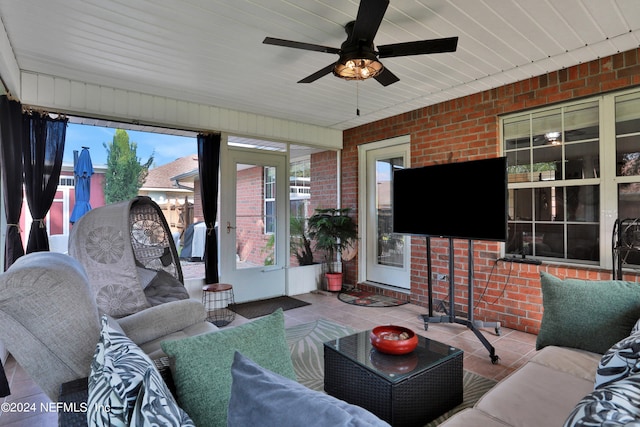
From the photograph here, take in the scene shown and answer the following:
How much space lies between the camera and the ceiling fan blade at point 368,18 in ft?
5.73

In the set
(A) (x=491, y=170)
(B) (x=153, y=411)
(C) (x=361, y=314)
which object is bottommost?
(C) (x=361, y=314)

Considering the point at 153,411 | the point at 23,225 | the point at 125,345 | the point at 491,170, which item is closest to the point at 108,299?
the point at 125,345

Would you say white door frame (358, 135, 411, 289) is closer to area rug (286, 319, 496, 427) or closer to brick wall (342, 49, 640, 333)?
brick wall (342, 49, 640, 333)

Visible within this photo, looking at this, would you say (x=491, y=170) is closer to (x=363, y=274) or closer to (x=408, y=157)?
(x=408, y=157)

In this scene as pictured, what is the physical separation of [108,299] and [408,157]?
12.8 feet

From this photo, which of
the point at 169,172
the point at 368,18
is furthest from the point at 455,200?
the point at 169,172

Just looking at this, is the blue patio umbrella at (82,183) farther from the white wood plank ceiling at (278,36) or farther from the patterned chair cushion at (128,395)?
the patterned chair cushion at (128,395)

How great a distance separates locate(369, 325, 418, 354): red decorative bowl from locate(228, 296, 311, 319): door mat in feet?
7.38

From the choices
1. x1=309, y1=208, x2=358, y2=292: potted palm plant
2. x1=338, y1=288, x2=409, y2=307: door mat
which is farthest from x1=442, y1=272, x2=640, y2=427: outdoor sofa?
x1=309, y1=208, x2=358, y2=292: potted palm plant

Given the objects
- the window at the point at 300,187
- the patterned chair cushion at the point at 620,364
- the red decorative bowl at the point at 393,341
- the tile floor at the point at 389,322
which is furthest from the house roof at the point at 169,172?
the patterned chair cushion at the point at 620,364

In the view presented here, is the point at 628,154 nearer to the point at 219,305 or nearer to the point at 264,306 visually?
the point at 264,306

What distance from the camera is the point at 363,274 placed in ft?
17.5

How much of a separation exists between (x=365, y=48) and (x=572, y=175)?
2.56 meters

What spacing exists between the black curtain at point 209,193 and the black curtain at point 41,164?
1415 mm
